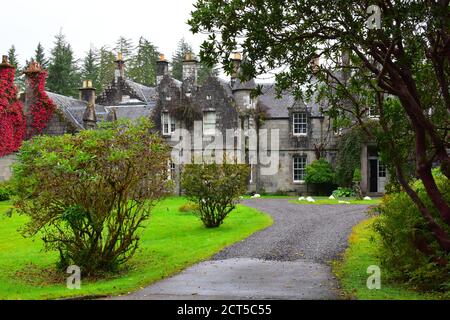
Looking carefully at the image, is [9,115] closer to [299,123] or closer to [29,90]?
[29,90]

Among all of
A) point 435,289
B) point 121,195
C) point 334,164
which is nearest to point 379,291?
point 435,289

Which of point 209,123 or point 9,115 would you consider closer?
point 9,115

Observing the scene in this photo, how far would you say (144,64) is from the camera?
80500 mm

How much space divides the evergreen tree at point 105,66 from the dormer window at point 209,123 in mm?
38384

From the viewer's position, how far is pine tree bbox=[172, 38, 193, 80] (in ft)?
258

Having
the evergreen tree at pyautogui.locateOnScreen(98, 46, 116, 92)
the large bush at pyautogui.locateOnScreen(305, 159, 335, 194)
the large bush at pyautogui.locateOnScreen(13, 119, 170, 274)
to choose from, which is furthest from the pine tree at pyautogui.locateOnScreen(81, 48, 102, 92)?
the large bush at pyautogui.locateOnScreen(13, 119, 170, 274)

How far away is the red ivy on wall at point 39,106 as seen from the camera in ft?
133

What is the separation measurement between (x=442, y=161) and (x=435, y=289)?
7.92 feet

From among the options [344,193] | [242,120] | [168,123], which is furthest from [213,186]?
[168,123]

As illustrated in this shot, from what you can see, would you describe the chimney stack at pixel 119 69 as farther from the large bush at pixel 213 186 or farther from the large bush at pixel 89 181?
the large bush at pixel 89 181

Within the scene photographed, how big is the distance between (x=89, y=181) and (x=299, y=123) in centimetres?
2843

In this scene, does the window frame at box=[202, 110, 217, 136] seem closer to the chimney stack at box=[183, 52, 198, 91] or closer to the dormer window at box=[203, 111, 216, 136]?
the dormer window at box=[203, 111, 216, 136]

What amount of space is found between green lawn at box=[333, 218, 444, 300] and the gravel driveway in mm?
269

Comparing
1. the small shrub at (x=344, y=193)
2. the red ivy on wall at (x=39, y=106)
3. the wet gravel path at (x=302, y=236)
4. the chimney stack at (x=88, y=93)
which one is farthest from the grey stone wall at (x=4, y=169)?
the small shrub at (x=344, y=193)
